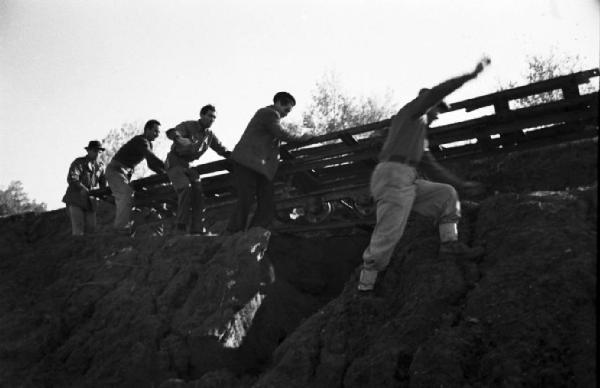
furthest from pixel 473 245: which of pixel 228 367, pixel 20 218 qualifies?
pixel 20 218

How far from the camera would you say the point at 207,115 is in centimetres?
941

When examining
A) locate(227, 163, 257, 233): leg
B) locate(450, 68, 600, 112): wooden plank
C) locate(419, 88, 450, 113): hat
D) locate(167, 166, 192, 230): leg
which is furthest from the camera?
locate(167, 166, 192, 230): leg

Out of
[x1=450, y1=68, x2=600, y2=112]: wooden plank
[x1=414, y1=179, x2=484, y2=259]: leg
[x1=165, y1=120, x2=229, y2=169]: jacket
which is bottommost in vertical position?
[x1=414, y1=179, x2=484, y2=259]: leg

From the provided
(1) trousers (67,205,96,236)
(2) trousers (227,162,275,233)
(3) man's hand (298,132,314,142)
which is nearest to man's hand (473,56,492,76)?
(3) man's hand (298,132,314,142)

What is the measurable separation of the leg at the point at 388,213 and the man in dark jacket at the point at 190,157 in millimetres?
4295

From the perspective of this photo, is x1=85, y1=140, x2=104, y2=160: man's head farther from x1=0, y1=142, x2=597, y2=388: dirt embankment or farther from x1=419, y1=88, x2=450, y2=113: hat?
x1=419, y1=88, x2=450, y2=113: hat

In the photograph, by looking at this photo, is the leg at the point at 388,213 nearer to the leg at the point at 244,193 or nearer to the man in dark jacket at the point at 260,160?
the man in dark jacket at the point at 260,160

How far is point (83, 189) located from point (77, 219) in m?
0.61

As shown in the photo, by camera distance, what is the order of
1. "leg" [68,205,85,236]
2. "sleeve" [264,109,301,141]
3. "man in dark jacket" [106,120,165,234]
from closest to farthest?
1. "sleeve" [264,109,301,141]
2. "man in dark jacket" [106,120,165,234]
3. "leg" [68,205,85,236]

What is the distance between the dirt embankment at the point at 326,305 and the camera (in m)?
4.52

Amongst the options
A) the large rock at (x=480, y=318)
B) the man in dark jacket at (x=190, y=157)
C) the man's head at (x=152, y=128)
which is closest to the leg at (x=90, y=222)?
the man's head at (x=152, y=128)

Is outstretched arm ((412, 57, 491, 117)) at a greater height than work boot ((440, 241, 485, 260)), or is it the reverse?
outstretched arm ((412, 57, 491, 117))

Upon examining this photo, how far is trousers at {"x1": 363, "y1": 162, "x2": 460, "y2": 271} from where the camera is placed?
5.58 m

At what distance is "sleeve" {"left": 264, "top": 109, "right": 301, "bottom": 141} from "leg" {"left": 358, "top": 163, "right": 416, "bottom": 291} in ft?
8.79
